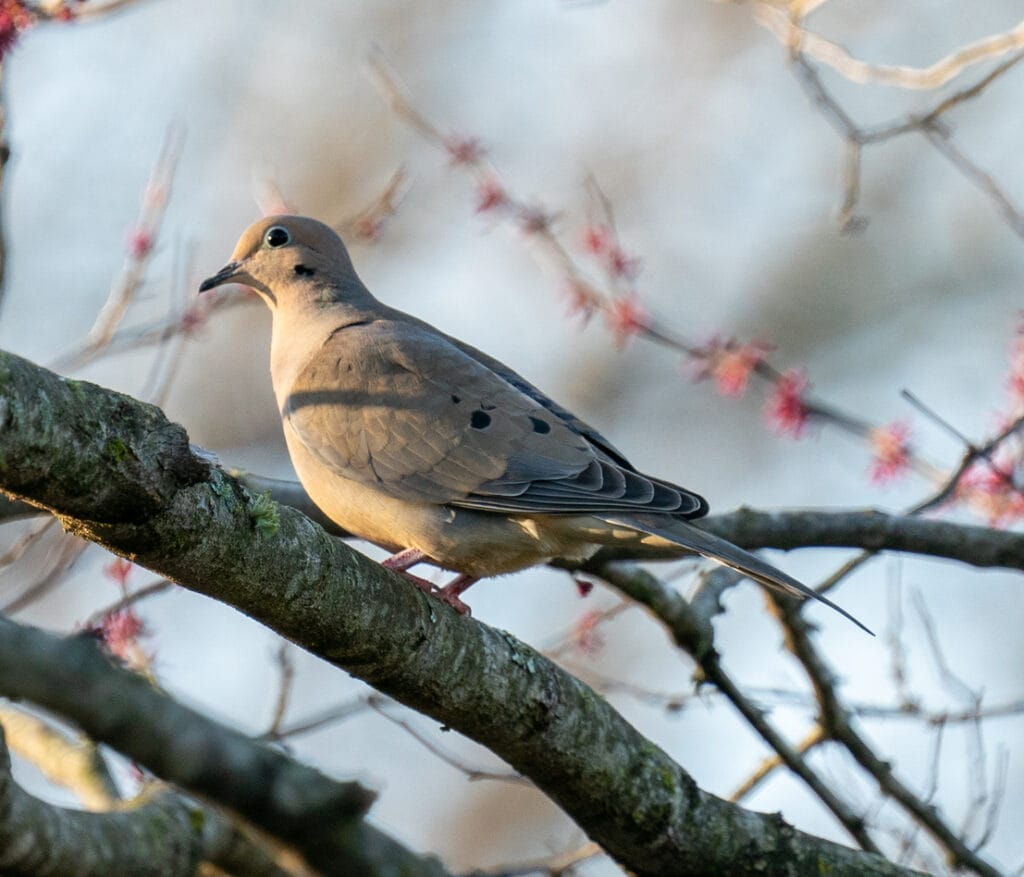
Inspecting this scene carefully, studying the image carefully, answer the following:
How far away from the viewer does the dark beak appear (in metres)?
4.73

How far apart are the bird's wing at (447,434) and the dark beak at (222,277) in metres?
0.62

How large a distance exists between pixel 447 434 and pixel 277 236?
1.38 m

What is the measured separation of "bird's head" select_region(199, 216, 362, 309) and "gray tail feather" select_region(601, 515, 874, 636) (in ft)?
5.72

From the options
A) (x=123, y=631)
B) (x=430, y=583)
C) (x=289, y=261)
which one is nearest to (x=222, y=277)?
(x=289, y=261)

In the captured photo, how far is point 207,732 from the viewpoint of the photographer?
2.96 meters

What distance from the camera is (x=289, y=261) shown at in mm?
4902

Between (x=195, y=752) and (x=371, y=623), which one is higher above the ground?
(x=371, y=623)

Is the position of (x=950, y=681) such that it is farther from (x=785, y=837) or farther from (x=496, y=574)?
(x=496, y=574)

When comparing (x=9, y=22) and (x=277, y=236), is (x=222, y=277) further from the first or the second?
(x=9, y=22)

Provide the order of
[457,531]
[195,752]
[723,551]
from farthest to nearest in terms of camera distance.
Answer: [457,531]
[723,551]
[195,752]

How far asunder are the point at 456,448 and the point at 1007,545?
1678 mm

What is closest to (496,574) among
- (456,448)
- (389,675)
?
(456,448)

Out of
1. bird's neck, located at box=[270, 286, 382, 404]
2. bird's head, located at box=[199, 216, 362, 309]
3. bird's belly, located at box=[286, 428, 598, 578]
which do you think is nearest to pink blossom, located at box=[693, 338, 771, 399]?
bird's belly, located at box=[286, 428, 598, 578]

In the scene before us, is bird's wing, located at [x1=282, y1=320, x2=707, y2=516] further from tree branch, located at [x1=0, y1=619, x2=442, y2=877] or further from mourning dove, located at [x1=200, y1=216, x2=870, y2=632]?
tree branch, located at [x1=0, y1=619, x2=442, y2=877]
